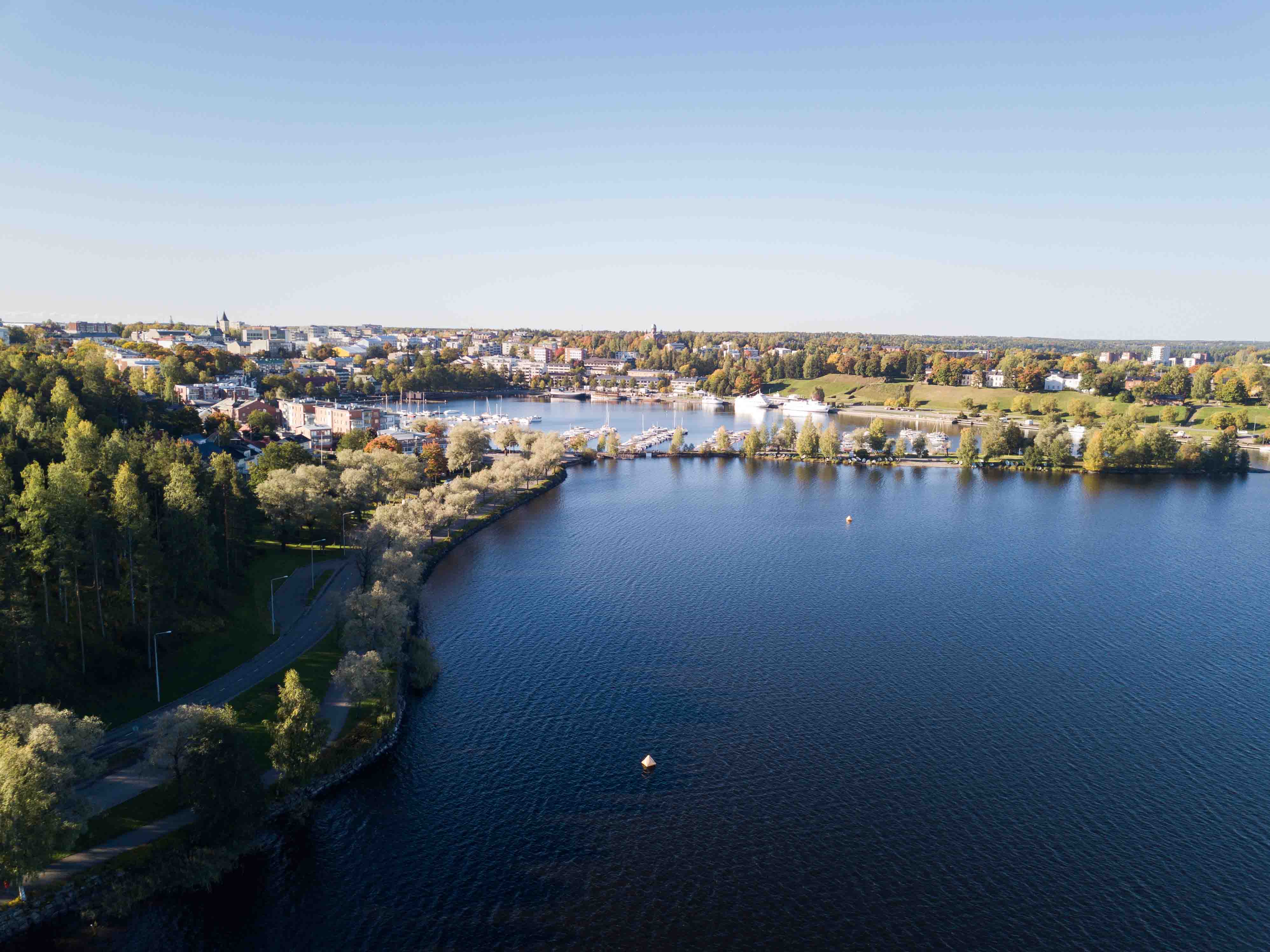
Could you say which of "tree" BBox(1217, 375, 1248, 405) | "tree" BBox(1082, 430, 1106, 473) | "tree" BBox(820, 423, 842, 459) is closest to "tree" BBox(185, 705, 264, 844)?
"tree" BBox(820, 423, 842, 459)

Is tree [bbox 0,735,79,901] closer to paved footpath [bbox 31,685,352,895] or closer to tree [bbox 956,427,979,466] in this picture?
paved footpath [bbox 31,685,352,895]

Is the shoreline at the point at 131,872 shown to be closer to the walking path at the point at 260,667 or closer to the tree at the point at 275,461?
the walking path at the point at 260,667

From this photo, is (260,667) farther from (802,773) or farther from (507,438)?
(507,438)

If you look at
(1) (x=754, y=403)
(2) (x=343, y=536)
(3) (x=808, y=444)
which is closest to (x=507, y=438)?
(3) (x=808, y=444)

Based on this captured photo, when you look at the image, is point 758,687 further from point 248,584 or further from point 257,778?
point 248,584

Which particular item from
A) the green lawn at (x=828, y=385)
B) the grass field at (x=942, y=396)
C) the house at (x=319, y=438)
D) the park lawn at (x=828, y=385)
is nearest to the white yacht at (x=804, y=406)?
the park lawn at (x=828, y=385)

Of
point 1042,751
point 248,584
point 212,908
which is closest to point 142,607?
point 248,584
